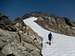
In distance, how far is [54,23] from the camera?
50938mm

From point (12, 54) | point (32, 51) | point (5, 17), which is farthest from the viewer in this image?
point (5, 17)

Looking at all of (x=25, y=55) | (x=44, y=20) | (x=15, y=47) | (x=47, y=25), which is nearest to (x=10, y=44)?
(x=15, y=47)

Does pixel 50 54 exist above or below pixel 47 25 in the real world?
below

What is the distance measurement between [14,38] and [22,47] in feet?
3.25

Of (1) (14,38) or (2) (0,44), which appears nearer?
(2) (0,44)

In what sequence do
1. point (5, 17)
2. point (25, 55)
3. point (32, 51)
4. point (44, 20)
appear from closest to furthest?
point (25, 55) < point (32, 51) < point (5, 17) < point (44, 20)

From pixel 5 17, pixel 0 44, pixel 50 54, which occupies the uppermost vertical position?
pixel 5 17

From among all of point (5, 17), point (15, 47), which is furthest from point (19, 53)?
point (5, 17)

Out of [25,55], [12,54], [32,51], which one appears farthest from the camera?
[32,51]

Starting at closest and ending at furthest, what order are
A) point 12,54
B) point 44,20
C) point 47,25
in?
point 12,54 < point 47,25 < point 44,20

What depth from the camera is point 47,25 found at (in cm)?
4878

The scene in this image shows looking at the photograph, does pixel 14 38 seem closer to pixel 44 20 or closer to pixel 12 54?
pixel 12 54

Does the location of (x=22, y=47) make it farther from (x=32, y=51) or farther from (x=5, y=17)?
(x=5, y=17)

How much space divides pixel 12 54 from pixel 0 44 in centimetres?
122
